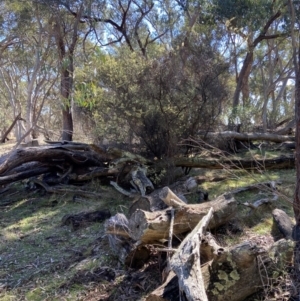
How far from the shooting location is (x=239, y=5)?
9.81m

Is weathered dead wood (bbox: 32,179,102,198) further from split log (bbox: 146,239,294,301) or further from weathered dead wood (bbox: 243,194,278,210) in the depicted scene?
split log (bbox: 146,239,294,301)

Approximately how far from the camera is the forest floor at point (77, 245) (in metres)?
A: 3.21

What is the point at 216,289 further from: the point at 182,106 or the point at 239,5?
the point at 239,5

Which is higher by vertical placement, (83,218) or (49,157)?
(49,157)

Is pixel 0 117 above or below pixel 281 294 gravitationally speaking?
above

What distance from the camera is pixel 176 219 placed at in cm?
348

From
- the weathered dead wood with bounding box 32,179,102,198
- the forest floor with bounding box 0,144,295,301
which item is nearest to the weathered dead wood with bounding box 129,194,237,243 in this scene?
the forest floor with bounding box 0,144,295,301

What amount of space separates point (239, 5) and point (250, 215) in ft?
24.1

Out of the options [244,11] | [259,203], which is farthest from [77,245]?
[244,11]

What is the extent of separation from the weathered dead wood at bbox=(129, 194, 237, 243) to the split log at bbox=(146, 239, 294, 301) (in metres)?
0.63

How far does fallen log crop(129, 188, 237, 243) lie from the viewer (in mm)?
3266

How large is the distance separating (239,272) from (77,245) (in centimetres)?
223

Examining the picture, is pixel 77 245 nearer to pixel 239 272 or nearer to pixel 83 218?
pixel 83 218

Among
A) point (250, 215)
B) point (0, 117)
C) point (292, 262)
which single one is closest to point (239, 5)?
point (250, 215)
